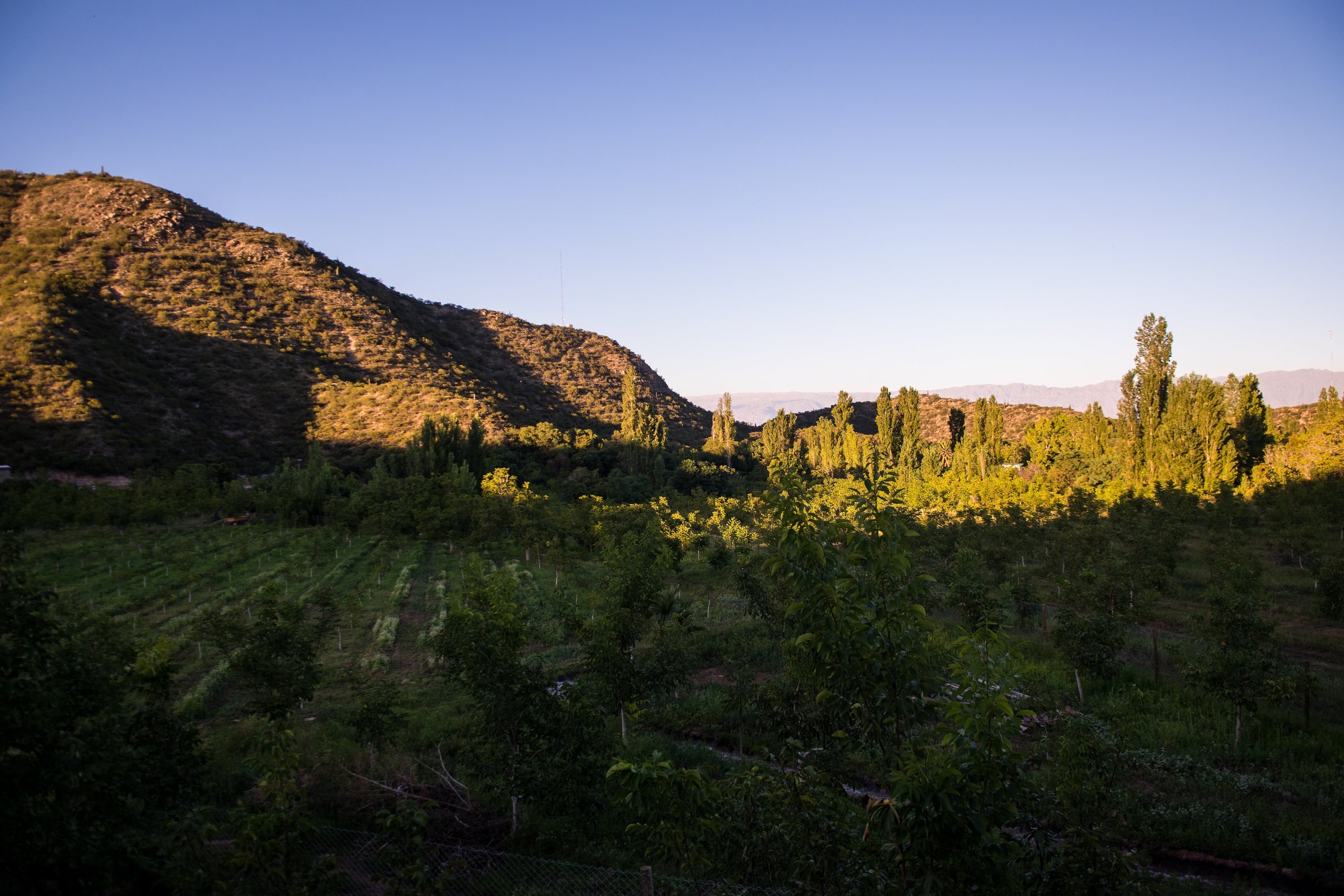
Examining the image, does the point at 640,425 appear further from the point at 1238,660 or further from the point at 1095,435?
the point at 1238,660

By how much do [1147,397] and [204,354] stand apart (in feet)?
320

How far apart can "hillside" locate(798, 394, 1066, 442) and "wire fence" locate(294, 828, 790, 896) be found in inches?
2334

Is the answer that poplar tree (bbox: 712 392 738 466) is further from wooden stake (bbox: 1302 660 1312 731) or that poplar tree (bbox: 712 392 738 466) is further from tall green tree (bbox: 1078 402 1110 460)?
wooden stake (bbox: 1302 660 1312 731)

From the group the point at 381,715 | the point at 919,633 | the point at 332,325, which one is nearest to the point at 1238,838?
the point at 919,633

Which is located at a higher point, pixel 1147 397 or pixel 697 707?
pixel 1147 397

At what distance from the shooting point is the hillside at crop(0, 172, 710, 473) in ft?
179

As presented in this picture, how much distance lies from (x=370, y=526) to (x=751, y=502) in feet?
80.4

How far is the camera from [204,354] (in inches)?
2881

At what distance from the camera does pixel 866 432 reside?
98.0 metres

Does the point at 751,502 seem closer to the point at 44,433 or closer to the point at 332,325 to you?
the point at 44,433

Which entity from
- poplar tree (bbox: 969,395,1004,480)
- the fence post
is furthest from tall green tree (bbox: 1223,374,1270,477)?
the fence post

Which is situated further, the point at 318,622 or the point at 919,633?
the point at 318,622

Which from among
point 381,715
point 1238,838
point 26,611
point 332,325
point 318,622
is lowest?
point 1238,838

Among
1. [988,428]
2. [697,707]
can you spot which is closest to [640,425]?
[988,428]
